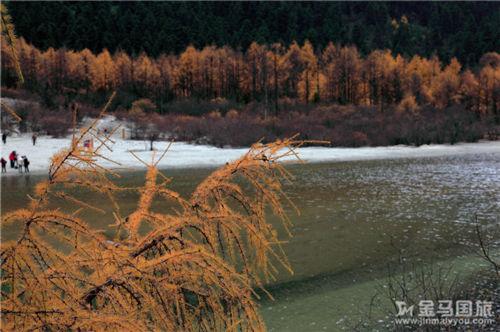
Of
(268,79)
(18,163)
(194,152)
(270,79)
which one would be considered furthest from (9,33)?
(270,79)

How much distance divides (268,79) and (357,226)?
A: 67.0 meters

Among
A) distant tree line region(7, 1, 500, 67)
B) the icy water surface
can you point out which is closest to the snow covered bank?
the icy water surface

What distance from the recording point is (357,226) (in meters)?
15.5

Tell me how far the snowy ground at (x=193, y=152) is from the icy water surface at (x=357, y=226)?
17.6 feet

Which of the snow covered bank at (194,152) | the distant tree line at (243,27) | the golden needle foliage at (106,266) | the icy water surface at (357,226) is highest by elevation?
the distant tree line at (243,27)

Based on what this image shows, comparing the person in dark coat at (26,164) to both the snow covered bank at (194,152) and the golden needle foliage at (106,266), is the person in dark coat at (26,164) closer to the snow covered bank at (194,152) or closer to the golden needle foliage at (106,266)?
the snow covered bank at (194,152)

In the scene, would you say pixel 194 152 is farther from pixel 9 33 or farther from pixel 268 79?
pixel 268 79

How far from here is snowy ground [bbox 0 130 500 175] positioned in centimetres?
3534

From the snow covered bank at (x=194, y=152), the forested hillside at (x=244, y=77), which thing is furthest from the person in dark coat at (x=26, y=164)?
the forested hillside at (x=244, y=77)

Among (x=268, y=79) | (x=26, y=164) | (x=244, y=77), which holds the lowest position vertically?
(x=26, y=164)

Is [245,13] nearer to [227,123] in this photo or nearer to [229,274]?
[227,123]

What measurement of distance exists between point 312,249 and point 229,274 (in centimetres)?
1082

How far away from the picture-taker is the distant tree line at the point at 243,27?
317 feet

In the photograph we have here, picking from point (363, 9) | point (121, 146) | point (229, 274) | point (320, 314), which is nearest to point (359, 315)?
point (320, 314)
